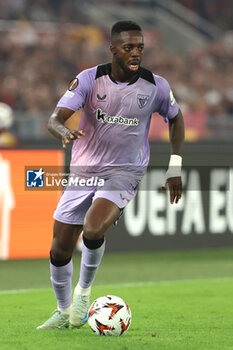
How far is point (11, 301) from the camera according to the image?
7.30 meters

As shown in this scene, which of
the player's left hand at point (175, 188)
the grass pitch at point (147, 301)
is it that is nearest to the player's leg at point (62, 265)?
the grass pitch at point (147, 301)

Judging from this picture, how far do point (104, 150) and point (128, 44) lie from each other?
0.77 metres

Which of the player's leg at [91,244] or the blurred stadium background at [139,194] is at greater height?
the player's leg at [91,244]

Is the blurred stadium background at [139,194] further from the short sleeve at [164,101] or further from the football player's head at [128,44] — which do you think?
the football player's head at [128,44]

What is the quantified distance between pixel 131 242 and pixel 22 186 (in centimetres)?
176

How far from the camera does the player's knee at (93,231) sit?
509cm

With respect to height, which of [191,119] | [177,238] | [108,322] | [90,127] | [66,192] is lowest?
[177,238]

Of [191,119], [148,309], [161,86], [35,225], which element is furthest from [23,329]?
[191,119]

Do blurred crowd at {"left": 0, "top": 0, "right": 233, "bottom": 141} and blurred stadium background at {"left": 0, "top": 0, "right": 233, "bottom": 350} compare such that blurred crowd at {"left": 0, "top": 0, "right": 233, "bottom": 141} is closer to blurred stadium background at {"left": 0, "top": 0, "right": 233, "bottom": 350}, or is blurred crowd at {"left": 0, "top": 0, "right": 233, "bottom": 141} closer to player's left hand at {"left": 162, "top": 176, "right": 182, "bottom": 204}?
blurred stadium background at {"left": 0, "top": 0, "right": 233, "bottom": 350}

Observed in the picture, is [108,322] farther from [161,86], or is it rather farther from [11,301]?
[11,301]

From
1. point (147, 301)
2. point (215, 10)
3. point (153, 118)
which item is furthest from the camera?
point (215, 10)

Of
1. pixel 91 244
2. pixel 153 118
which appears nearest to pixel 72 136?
pixel 91 244

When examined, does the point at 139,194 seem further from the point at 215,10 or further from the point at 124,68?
the point at 215,10

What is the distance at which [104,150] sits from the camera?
5488mm
